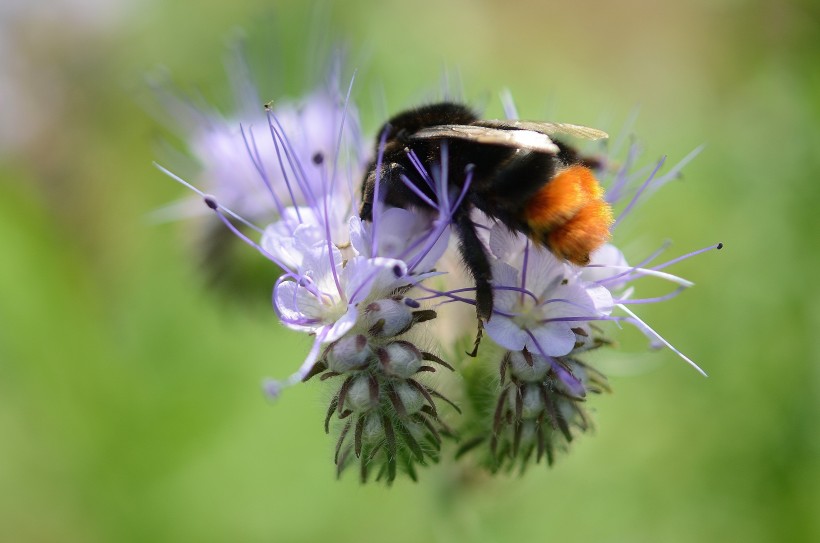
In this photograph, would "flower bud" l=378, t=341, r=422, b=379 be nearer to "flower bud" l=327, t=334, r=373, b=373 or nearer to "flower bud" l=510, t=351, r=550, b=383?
"flower bud" l=327, t=334, r=373, b=373

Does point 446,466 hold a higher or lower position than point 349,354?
lower

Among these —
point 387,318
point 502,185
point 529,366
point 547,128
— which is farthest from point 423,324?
point 547,128

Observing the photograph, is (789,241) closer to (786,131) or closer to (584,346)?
(786,131)

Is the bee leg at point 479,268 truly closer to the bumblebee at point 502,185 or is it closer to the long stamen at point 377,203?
the bumblebee at point 502,185

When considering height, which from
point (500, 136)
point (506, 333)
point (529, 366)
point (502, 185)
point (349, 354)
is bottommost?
point (529, 366)

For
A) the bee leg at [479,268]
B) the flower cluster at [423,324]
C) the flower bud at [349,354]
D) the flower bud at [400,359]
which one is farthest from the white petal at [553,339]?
the flower bud at [349,354]

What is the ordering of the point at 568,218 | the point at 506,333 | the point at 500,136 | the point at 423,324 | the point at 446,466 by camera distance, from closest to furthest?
the point at 500,136 → the point at 568,218 → the point at 506,333 → the point at 423,324 → the point at 446,466

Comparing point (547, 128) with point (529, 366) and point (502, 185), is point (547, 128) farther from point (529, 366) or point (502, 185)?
point (529, 366)
